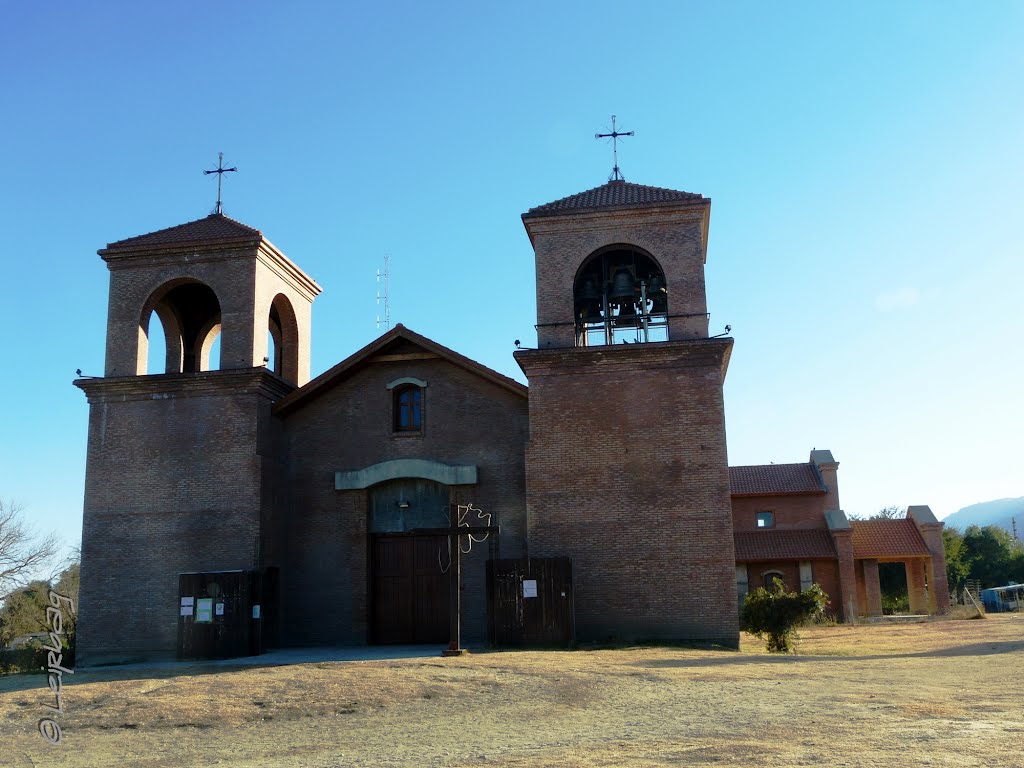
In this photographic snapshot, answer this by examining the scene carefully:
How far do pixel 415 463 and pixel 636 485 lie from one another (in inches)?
204

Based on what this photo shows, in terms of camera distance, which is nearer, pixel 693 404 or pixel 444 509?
pixel 693 404

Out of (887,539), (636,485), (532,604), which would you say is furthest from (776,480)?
(532,604)

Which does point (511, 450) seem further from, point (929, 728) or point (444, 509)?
point (929, 728)

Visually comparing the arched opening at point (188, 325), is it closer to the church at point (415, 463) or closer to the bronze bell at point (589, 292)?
the church at point (415, 463)

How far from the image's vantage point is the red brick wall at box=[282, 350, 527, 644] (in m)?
21.6

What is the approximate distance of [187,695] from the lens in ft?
43.6

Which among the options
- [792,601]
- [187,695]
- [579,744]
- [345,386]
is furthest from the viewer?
[345,386]

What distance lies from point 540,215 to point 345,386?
245 inches

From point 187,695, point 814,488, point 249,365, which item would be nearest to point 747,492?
point 814,488

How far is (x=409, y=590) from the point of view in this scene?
71.8 feet

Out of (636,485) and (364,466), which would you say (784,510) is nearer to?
(636,485)

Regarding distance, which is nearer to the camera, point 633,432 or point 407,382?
point 633,432

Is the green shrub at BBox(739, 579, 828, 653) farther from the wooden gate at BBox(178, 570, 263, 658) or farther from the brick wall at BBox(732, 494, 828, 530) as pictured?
the brick wall at BBox(732, 494, 828, 530)

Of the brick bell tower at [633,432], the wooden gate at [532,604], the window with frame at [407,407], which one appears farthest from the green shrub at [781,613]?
the window with frame at [407,407]
